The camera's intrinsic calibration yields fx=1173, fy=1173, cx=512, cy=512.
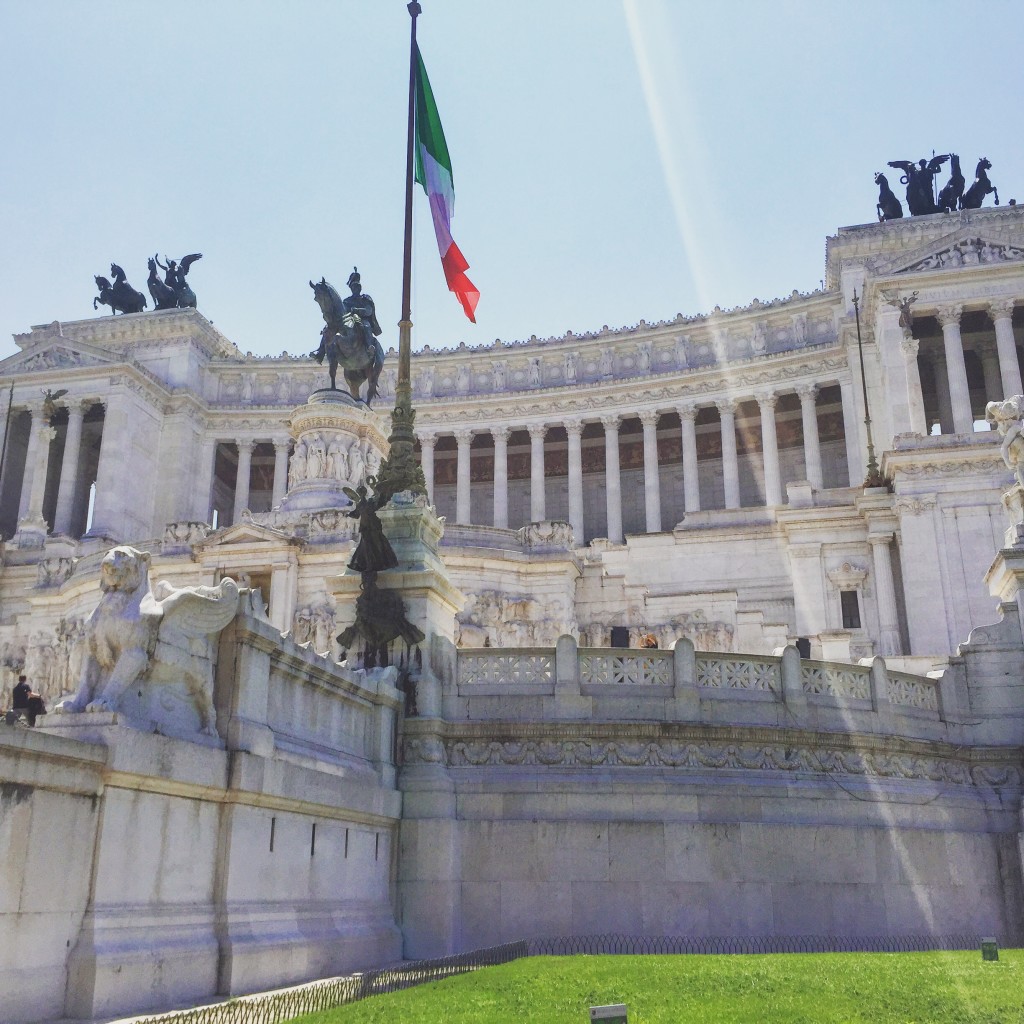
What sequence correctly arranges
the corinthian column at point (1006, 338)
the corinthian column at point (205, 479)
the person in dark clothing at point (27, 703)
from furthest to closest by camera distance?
the corinthian column at point (205, 479) → the corinthian column at point (1006, 338) → the person in dark clothing at point (27, 703)

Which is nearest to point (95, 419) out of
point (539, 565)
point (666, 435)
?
point (666, 435)

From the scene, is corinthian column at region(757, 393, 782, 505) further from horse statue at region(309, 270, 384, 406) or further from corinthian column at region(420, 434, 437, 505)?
horse statue at region(309, 270, 384, 406)

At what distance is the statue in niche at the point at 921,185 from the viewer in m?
72.7

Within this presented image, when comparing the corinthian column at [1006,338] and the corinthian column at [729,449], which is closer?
the corinthian column at [1006,338]

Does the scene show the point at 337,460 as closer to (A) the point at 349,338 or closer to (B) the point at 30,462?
(A) the point at 349,338

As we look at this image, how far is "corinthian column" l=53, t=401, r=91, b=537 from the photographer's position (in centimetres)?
7619

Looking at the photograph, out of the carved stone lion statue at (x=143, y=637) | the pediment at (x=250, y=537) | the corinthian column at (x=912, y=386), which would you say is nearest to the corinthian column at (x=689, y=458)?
the corinthian column at (x=912, y=386)

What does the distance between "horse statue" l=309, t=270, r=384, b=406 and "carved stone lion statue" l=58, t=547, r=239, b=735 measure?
35.0 meters

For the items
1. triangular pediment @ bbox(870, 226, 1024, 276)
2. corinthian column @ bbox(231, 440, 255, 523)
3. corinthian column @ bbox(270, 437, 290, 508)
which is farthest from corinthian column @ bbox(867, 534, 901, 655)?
corinthian column @ bbox(231, 440, 255, 523)

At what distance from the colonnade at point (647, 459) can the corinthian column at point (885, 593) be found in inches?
822

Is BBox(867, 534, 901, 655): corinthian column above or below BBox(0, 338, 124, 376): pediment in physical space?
below

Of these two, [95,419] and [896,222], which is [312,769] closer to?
[896,222]

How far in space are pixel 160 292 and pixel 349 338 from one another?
44.4 metres

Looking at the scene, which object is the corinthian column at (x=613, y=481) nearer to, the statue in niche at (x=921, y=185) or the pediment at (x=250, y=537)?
the statue in niche at (x=921, y=185)
